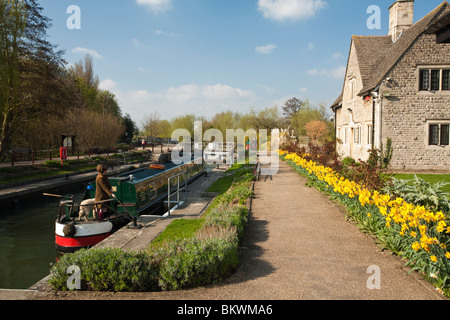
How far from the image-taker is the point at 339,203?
33.0 feet

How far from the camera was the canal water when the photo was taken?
8.24 m

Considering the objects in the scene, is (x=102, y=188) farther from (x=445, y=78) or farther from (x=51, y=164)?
(x=445, y=78)

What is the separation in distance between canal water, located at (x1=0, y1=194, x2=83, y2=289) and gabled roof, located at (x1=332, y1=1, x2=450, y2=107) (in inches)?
725

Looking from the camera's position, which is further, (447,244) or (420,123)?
(420,123)

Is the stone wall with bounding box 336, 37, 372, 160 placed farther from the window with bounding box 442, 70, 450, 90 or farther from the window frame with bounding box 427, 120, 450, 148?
the window with bounding box 442, 70, 450, 90

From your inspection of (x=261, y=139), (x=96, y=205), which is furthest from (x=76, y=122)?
(x=96, y=205)

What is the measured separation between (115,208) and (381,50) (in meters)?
21.9

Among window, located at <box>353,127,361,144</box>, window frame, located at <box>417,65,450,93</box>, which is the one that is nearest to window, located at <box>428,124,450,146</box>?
window frame, located at <box>417,65,450,93</box>

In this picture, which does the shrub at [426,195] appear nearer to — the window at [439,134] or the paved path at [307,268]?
the paved path at [307,268]

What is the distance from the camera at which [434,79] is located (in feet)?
62.4

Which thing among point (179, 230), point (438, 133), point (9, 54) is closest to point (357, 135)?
point (438, 133)

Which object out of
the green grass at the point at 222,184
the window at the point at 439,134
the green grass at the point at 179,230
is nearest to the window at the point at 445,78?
the window at the point at 439,134

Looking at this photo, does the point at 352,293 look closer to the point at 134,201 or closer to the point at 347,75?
the point at 134,201
